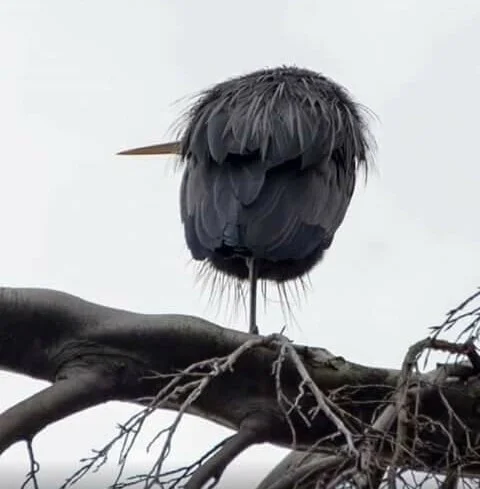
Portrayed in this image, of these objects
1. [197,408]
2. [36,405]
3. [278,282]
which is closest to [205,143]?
[278,282]

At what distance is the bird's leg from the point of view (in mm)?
3527

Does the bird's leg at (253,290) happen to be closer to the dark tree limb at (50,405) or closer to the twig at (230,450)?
the twig at (230,450)

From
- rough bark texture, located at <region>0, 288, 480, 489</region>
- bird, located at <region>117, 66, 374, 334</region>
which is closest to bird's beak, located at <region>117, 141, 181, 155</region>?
bird, located at <region>117, 66, 374, 334</region>

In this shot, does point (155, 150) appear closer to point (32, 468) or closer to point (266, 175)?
point (266, 175)

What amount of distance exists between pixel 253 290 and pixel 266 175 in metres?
0.36

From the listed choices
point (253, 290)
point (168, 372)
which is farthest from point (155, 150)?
point (168, 372)

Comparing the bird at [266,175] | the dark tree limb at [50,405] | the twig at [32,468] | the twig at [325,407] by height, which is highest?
the bird at [266,175]

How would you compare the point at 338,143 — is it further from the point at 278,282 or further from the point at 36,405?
the point at 36,405

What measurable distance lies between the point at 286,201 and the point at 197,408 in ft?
4.47

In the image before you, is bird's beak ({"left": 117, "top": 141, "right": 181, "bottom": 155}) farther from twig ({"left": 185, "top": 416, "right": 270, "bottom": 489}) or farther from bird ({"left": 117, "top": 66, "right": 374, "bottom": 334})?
twig ({"left": 185, "top": 416, "right": 270, "bottom": 489})

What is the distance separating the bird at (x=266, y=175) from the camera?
337cm

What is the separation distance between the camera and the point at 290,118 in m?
3.69

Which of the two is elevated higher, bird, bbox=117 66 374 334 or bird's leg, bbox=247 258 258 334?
bird, bbox=117 66 374 334

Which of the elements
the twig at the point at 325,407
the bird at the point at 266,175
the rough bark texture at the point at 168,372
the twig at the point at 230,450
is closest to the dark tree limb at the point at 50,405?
the rough bark texture at the point at 168,372
